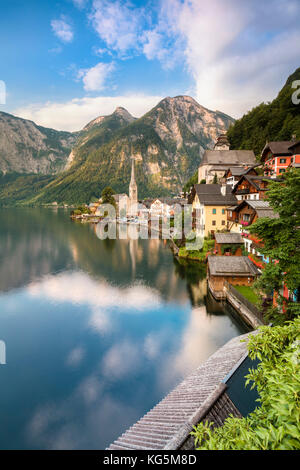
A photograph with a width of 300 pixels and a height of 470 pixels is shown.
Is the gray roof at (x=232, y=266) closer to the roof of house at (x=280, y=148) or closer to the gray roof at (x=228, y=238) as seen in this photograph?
the gray roof at (x=228, y=238)

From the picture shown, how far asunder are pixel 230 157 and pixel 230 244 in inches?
1901

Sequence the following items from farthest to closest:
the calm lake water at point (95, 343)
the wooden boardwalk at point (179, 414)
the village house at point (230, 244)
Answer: the village house at point (230, 244)
the calm lake water at point (95, 343)
the wooden boardwalk at point (179, 414)

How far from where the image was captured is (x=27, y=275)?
37.6m

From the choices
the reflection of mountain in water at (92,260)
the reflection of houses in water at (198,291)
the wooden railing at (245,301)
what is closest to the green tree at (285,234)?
the wooden railing at (245,301)

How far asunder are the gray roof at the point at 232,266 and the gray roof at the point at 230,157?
2043 inches

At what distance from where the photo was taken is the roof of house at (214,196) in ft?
141

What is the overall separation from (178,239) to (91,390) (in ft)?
124

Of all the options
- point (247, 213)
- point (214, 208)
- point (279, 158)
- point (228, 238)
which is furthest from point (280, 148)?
point (228, 238)

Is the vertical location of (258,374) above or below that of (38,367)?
above

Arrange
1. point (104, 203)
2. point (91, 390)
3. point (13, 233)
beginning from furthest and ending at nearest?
point (104, 203), point (13, 233), point (91, 390)

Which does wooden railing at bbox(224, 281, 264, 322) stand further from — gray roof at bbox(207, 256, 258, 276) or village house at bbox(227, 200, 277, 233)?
village house at bbox(227, 200, 277, 233)

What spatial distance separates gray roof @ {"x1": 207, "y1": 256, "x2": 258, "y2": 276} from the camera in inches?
1010

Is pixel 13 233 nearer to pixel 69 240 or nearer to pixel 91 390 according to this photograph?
pixel 69 240

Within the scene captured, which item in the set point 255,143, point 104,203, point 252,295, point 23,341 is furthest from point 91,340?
point 104,203
